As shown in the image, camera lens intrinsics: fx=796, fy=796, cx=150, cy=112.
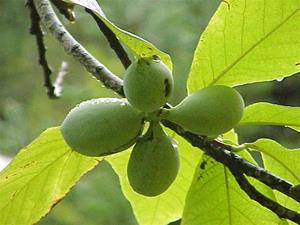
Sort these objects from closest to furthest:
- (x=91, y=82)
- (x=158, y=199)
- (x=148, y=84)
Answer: (x=148, y=84), (x=158, y=199), (x=91, y=82)

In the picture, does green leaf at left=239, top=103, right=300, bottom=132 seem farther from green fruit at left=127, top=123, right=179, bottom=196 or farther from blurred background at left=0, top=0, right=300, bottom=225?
blurred background at left=0, top=0, right=300, bottom=225

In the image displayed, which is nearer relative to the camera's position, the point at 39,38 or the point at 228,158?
the point at 228,158

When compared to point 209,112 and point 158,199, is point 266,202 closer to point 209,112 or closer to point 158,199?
point 209,112

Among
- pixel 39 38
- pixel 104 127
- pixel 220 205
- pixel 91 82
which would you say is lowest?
pixel 91 82

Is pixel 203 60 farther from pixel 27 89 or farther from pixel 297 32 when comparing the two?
pixel 27 89

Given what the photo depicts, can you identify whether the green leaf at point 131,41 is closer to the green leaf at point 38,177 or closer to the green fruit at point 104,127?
the green fruit at point 104,127

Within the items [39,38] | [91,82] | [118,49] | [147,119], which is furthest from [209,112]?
[91,82]

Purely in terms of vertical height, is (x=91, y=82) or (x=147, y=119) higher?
(x=147, y=119)
